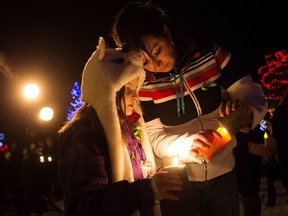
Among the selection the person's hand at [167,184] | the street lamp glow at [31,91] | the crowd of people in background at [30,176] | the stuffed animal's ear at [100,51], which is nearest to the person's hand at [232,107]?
the person's hand at [167,184]

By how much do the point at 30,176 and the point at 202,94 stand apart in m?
7.86

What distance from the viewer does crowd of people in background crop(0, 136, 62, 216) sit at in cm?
854

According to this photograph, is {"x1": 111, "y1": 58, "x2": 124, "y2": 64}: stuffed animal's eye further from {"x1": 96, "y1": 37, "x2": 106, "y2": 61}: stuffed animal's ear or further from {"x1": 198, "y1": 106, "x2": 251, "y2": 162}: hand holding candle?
{"x1": 198, "y1": 106, "x2": 251, "y2": 162}: hand holding candle

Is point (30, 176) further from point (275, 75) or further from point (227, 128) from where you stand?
point (275, 75)

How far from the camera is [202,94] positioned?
247 centimetres

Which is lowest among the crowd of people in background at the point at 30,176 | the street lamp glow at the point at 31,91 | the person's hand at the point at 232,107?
the crowd of people in background at the point at 30,176

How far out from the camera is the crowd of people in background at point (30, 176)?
28.0ft

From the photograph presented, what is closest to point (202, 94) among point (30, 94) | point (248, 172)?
point (248, 172)

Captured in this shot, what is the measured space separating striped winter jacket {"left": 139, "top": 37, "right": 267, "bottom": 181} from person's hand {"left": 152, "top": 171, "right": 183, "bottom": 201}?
0.59 metres

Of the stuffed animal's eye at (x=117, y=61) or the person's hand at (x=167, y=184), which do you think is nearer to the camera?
the person's hand at (x=167, y=184)

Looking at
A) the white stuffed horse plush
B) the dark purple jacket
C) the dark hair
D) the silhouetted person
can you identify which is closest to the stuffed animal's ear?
the white stuffed horse plush

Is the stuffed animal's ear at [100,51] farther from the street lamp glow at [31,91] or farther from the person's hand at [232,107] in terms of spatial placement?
the street lamp glow at [31,91]

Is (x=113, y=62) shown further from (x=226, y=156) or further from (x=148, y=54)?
(x=226, y=156)

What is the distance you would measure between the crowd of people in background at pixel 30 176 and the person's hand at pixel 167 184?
6.89 meters
